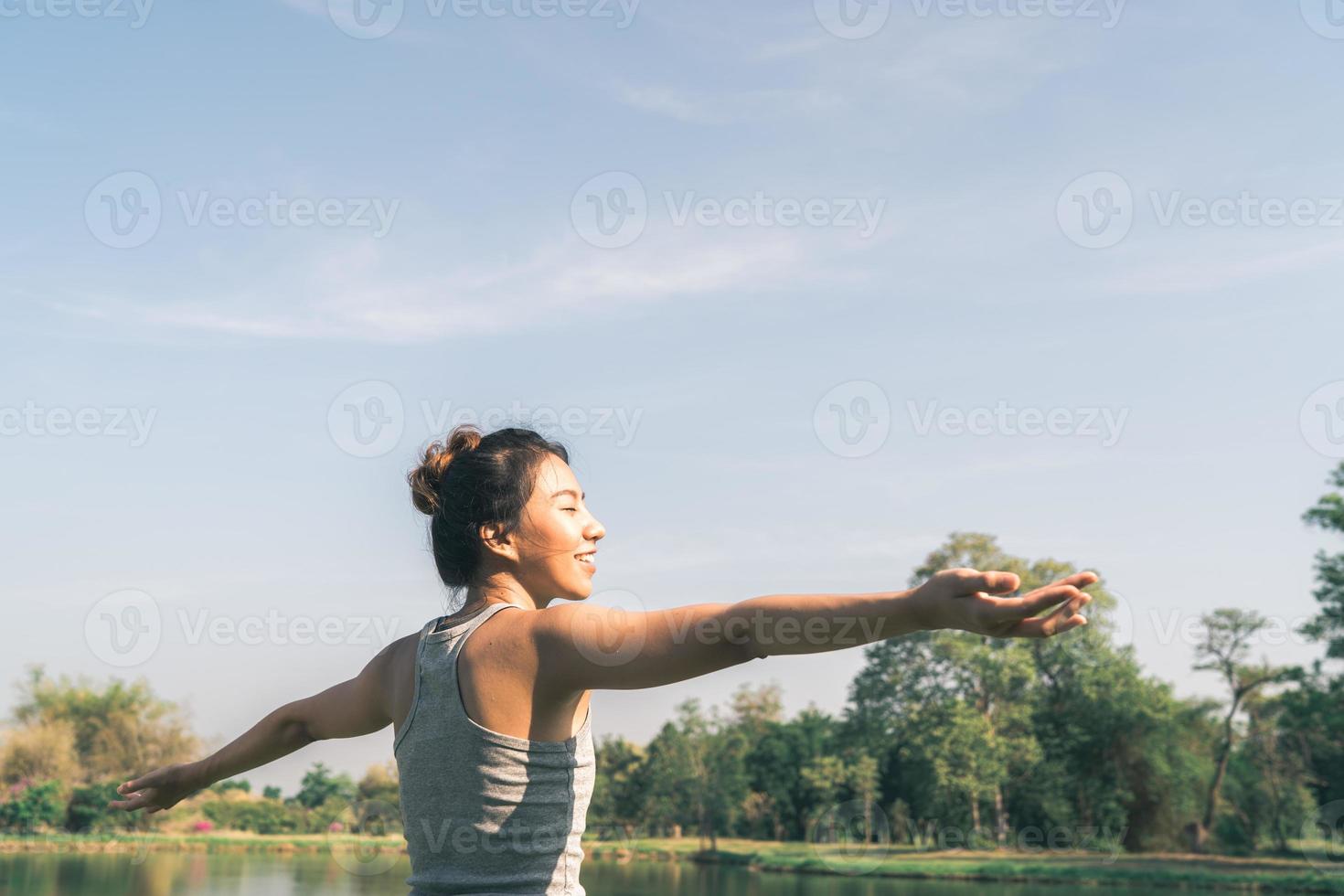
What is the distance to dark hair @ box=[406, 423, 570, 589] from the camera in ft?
6.85

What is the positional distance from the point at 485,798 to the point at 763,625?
57 cm

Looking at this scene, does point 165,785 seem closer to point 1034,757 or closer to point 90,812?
point 1034,757

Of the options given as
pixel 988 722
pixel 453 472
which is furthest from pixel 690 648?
pixel 988 722

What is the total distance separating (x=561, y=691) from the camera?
1.76 meters

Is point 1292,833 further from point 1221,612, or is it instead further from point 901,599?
point 901,599

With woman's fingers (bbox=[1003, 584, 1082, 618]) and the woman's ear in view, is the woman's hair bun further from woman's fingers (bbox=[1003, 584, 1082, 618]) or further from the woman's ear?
woman's fingers (bbox=[1003, 584, 1082, 618])

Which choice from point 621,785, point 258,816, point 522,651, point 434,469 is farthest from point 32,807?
point 522,651

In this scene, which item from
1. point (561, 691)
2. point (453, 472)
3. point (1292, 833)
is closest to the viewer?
point (561, 691)

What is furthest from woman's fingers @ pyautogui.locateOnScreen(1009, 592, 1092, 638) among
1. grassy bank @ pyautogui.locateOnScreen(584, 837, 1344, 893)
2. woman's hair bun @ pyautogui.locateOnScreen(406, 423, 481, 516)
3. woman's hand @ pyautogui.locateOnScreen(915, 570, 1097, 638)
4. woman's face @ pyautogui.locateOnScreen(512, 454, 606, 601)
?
grassy bank @ pyautogui.locateOnScreen(584, 837, 1344, 893)

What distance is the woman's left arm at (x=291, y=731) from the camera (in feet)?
7.14

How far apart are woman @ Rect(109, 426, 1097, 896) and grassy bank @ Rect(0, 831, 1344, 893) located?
97.2 feet

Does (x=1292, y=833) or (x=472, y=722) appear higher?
(x=472, y=722)

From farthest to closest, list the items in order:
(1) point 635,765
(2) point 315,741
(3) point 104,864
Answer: (1) point 635,765
(3) point 104,864
(2) point 315,741

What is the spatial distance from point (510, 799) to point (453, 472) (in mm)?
641
